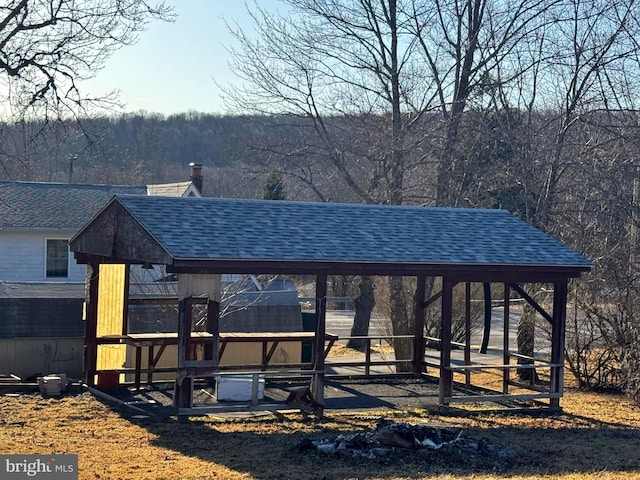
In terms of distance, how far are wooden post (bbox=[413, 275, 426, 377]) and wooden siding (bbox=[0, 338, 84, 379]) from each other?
7784 millimetres

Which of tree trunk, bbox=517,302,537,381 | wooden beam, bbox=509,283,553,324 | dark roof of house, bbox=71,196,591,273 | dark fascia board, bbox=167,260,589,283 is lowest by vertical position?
tree trunk, bbox=517,302,537,381

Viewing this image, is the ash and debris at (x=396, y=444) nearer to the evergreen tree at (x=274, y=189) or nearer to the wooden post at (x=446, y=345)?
the wooden post at (x=446, y=345)

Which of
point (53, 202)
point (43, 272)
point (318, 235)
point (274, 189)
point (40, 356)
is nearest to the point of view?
point (318, 235)

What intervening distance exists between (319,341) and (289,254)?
1.62 m

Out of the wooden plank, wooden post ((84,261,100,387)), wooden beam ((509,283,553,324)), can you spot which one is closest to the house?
wooden post ((84,261,100,387))

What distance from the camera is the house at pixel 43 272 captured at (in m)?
21.0

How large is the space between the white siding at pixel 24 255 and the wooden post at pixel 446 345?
17.8 metres

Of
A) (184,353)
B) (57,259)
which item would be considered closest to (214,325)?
(184,353)

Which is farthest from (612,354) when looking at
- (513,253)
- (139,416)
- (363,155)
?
(139,416)

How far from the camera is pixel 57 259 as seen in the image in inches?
1202

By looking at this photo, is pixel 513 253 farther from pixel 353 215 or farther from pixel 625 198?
pixel 625 198

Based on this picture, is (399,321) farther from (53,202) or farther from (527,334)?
(53,202)

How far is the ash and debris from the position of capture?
39.9 ft
